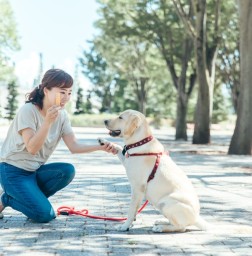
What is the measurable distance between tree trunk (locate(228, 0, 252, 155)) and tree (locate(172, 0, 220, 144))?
205 inches

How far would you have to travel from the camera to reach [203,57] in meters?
22.5

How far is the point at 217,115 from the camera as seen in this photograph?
65.8 metres

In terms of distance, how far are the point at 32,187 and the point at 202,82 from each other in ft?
58.1

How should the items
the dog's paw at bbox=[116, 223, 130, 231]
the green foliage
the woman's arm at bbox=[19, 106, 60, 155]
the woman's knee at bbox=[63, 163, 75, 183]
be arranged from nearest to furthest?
1. the woman's arm at bbox=[19, 106, 60, 155]
2. the dog's paw at bbox=[116, 223, 130, 231]
3. the woman's knee at bbox=[63, 163, 75, 183]
4. the green foliage

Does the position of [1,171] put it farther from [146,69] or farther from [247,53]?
[146,69]

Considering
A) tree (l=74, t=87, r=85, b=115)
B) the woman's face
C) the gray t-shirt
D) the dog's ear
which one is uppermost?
the woman's face

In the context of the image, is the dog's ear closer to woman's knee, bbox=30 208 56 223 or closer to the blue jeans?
the blue jeans

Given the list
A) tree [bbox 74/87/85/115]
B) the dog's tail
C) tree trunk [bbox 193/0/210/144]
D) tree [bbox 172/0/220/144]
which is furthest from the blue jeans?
tree [bbox 74/87/85/115]

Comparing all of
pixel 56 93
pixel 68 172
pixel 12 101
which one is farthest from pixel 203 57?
pixel 12 101

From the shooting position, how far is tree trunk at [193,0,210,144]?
22000mm

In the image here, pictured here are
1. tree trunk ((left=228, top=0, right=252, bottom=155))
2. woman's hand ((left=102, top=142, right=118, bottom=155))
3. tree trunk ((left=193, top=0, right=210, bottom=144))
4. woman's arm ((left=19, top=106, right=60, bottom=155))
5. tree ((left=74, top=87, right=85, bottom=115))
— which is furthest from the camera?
tree ((left=74, top=87, right=85, bottom=115))

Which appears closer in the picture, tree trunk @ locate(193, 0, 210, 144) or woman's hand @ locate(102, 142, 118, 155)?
woman's hand @ locate(102, 142, 118, 155)

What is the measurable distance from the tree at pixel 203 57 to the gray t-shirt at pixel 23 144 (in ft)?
54.8

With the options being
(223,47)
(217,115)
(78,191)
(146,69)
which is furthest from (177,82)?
(217,115)
